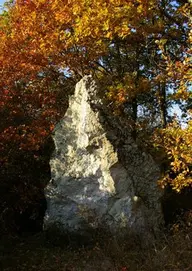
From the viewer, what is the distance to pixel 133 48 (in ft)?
61.9

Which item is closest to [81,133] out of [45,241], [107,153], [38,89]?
[107,153]

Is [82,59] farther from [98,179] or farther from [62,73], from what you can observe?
[98,179]

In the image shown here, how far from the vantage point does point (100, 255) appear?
31.8 feet

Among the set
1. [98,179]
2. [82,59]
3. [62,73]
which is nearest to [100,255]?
[98,179]

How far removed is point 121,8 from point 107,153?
4597 millimetres

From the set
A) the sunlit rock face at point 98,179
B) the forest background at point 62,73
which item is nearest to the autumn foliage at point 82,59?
the forest background at point 62,73

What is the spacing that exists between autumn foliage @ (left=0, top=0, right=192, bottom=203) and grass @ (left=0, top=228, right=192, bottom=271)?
2411 millimetres

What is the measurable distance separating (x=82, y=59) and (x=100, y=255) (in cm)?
972

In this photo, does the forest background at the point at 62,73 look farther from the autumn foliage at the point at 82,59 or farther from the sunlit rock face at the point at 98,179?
the sunlit rock face at the point at 98,179

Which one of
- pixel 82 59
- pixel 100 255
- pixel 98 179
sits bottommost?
pixel 100 255

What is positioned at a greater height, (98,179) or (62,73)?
(62,73)

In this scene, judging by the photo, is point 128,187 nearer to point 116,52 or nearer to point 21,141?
point 21,141

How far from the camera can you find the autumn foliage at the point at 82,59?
12.5 m

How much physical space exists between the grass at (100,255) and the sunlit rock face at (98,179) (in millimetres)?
730
